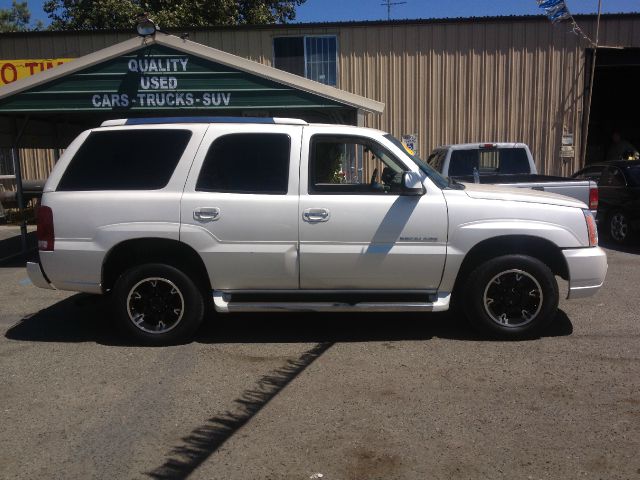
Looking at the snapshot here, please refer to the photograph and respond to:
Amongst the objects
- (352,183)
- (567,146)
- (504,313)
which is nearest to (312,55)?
(567,146)

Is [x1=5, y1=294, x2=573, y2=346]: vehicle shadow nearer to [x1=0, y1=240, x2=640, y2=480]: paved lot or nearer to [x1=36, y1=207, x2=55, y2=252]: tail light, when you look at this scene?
[x1=0, y1=240, x2=640, y2=480]: paved lot

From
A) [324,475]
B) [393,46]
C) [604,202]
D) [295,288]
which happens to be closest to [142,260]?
[295,288]

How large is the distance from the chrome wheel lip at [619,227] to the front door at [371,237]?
690cm

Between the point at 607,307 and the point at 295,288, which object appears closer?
the point at 295,288

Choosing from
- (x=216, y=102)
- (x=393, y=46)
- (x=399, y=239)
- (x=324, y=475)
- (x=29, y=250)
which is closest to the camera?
(x=324, y=475)

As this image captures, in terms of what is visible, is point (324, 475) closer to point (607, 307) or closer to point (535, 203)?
point (535, 203)

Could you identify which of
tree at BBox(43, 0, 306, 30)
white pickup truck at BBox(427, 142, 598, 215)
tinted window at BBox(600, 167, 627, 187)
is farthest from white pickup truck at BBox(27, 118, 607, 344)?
tree at BBox(43, 0, 306, 30)

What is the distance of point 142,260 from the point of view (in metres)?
5.57

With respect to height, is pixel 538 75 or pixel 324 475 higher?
pixel 538 75

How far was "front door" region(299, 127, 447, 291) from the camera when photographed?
5352mm

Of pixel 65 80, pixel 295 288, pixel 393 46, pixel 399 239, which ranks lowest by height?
pixel 295 288

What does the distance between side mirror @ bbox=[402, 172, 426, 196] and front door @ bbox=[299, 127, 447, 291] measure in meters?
0.05

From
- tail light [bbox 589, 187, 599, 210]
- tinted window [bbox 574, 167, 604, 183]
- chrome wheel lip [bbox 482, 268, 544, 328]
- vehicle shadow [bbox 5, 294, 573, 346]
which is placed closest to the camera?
chrome wheel lip [bbox 482, 268, 544, 328]

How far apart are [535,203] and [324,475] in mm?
3274
